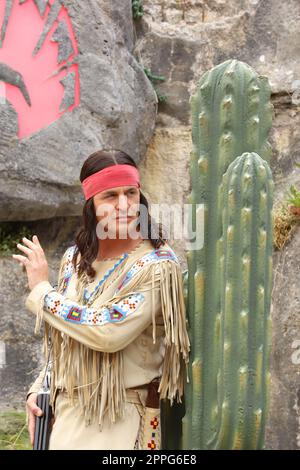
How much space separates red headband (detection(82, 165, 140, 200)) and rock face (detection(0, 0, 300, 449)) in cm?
173

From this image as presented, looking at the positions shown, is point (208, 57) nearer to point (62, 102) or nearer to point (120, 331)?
point (62, 102)

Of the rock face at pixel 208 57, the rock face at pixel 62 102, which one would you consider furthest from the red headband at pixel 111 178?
the rock face at pixel 208 57

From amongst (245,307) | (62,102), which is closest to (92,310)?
(245,307)

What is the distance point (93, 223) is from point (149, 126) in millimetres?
2219

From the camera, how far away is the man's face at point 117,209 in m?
2.56

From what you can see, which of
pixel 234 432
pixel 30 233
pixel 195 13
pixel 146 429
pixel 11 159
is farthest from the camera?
→ pixel 195 13

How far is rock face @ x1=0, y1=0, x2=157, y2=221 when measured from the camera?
4.30 m

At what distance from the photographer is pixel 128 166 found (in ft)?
8.53

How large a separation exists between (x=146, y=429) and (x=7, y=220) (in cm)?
219

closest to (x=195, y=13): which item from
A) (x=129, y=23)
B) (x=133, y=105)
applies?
(x=129, y=23)

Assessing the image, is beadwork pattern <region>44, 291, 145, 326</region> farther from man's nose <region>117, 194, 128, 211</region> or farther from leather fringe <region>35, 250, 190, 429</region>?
man's nose <region>117, 194, 128, 211</region>

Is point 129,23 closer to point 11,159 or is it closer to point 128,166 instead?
point 11,159

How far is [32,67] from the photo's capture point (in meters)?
4.39

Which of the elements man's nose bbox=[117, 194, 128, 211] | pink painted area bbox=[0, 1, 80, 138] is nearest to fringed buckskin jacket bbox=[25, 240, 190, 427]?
man's nose bbox=[117, 194, 128, 211]
